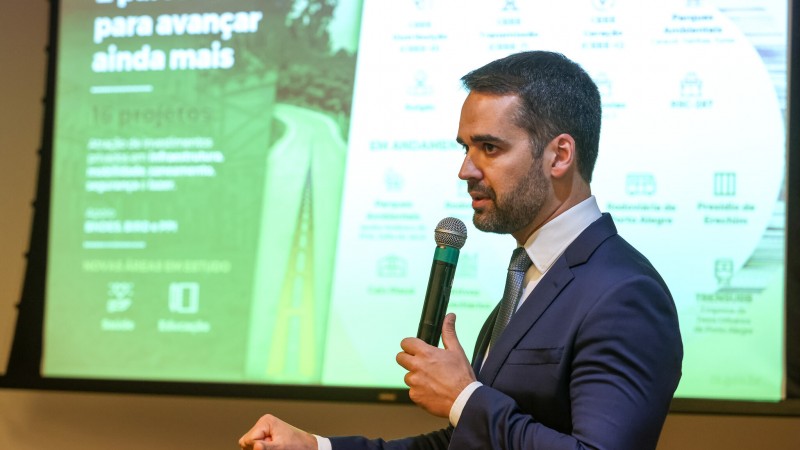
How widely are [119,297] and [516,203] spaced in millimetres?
2073

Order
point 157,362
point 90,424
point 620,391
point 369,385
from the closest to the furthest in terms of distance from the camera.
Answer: point 620,391, point 369,385, point 157,362, point 90,424

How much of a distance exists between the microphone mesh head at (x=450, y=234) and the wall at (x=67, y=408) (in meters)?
1.54

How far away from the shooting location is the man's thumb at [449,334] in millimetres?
1611

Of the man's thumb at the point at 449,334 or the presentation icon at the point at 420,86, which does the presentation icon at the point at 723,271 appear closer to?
the presentation icon at the point at 420,86

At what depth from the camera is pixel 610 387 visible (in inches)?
57.8

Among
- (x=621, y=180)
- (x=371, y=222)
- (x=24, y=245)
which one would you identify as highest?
(x=621, y=180)

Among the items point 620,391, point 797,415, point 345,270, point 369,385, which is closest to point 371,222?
point 345,270

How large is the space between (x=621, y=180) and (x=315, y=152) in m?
1.04

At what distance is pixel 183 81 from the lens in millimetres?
→ 3381

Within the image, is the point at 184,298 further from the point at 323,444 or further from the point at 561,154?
the point at 561,154

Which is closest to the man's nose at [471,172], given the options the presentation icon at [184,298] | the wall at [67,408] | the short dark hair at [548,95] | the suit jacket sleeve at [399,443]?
the short dark hair at [548,95]

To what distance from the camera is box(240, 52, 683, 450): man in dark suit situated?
1.49 meters

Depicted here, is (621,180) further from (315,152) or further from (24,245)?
(24,245)

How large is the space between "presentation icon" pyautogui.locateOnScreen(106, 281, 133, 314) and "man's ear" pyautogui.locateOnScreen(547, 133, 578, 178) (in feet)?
6.80
